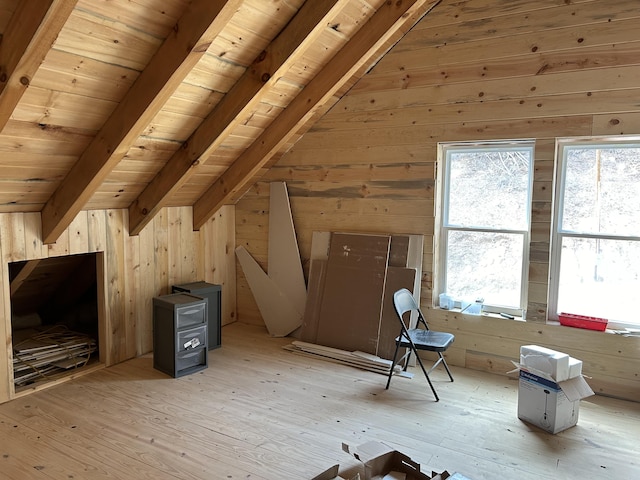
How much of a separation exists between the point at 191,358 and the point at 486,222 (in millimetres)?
2509

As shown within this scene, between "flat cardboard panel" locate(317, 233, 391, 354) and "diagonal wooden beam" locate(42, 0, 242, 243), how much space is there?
204 centimetres

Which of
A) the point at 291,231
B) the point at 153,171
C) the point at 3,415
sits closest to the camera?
the point at 3,415

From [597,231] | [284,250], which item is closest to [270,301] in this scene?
[284,250]

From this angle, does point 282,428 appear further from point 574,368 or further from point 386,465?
point 574,368

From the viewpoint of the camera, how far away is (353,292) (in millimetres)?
4086

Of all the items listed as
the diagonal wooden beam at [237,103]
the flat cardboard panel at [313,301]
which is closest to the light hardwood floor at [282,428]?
the flat cardboard panel at [313,301]

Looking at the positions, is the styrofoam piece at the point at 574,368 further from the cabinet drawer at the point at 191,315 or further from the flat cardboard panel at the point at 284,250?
the cabinet drawer at the point at 191,315

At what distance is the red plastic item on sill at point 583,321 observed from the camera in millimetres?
3270

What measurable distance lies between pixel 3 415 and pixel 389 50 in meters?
3.75

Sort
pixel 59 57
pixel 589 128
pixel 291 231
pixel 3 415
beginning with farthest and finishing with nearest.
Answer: pixel 291 231 < pixel 589 128 < pixel 3 415 < pixel 59 57

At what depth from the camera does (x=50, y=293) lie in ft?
15.1

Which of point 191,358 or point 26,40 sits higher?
point 26,40

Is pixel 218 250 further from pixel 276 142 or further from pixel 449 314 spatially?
pixel 449 314

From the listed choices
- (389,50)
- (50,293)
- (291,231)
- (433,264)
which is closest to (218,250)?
(291,231)
